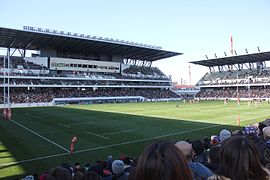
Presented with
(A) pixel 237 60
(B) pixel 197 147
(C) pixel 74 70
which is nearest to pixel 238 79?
(A) pixel 237 60

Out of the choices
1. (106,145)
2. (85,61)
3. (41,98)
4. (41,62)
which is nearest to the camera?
(106,145)

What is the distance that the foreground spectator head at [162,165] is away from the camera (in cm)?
218

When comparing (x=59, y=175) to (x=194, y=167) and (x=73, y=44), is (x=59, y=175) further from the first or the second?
(x=73, y=44)

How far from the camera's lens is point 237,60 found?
280ft

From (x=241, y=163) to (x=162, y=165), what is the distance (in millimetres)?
1087

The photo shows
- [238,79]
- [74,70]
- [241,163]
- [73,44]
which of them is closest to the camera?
[241,163]

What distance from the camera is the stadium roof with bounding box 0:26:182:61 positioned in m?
60.9

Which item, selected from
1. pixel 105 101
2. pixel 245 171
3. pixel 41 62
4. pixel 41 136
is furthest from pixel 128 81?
pixel 245 171

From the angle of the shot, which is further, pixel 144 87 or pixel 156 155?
pixel 144 87

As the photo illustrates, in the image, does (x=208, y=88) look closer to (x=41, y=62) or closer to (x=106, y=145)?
(x=41, y=62)

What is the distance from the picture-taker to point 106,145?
1606 centimetres

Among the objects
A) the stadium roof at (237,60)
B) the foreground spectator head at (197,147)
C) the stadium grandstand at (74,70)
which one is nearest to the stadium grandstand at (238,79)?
the stadium roof at (237,60)

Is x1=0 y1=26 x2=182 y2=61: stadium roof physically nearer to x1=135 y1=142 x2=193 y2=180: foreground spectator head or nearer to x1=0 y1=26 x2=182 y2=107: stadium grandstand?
x1=0 y1=26 x2=182 y2=107: stadium grandstand

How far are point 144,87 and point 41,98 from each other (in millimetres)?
35796
